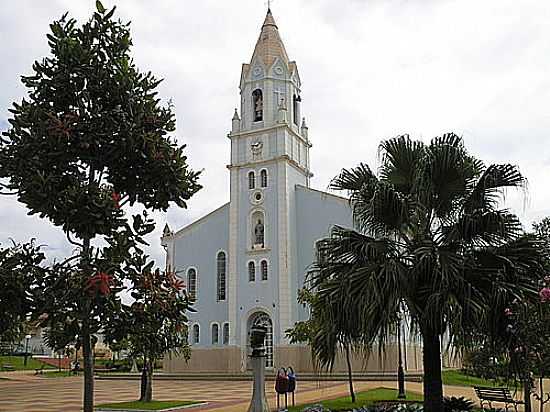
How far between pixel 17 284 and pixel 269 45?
40.3 metres

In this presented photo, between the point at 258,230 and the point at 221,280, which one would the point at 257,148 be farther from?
the point at 221,280

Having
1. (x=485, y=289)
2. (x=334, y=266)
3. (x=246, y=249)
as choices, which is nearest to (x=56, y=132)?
(x=334, y=266)

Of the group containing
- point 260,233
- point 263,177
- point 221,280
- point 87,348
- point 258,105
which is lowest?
point 87,348

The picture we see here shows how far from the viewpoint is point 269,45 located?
47406 mm

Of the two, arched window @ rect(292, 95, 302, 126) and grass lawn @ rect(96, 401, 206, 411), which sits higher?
arched window @ rect(292, 95, 302, 126)

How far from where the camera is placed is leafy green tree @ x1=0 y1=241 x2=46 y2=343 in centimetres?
918

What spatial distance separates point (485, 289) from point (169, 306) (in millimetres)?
6956

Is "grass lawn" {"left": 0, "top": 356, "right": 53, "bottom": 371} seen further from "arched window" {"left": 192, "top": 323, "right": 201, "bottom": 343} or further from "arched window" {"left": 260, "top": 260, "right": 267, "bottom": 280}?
"arched window" {"left": 260, "top": 260, "right": 267, "bottom": 280}

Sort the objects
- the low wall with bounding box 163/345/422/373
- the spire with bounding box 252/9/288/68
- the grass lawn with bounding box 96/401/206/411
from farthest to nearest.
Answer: the spire with bounding box 252/9/288/68
the low wall with bounding box 163/345/422/373
the grass lawn with bounding box 96/401/206/411

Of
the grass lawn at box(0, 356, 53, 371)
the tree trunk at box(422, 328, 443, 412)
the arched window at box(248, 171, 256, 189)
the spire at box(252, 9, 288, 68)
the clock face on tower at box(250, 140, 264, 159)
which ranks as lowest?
the grass lawn at box(0, 356, 53, 371)

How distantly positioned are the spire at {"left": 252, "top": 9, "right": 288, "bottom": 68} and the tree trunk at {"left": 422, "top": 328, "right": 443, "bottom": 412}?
34.7 m

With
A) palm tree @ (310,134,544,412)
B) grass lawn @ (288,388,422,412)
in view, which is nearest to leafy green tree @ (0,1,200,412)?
palm tree @ (310,134,544,412)

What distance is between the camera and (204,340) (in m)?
45.0

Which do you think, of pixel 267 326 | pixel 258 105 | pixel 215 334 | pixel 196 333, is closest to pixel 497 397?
pixel 267 326
